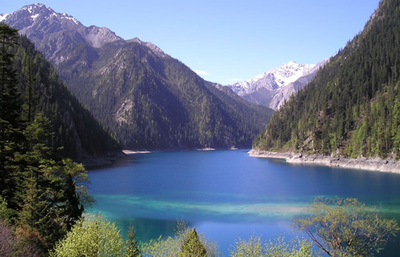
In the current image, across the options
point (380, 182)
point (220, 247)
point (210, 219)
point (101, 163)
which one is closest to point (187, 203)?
point (210, 219)

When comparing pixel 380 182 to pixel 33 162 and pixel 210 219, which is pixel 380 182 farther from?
pixel 33 162

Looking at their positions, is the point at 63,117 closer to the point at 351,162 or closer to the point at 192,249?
the point at 351,162

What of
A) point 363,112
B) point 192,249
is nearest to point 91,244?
point 192,249

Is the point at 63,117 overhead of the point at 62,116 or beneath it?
beneath

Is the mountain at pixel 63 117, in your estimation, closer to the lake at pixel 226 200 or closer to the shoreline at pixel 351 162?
the lake at pixel 226 200

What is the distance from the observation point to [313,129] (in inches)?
7219

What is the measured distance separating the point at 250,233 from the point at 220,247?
7.59 meters

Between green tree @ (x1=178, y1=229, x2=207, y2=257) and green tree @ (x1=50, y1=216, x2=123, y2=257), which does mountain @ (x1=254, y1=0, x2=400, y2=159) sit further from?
green tree @ (x1=50, y1=216, x2=123, y2=257)

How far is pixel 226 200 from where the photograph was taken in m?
74.0

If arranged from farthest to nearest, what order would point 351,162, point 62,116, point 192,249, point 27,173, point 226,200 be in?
point 62,116 → point 351,162 → point 226,200 → point 27,173 → point 192,249

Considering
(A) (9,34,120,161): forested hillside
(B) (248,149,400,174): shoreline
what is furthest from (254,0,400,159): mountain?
(A) (9,34,120,161): forested hillside

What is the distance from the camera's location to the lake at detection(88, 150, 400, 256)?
166 ft

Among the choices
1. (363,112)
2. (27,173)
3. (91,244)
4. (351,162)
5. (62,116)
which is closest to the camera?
(91,244)

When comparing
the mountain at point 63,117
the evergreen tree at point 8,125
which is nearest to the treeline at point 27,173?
the evergreen tree at point 8,125
